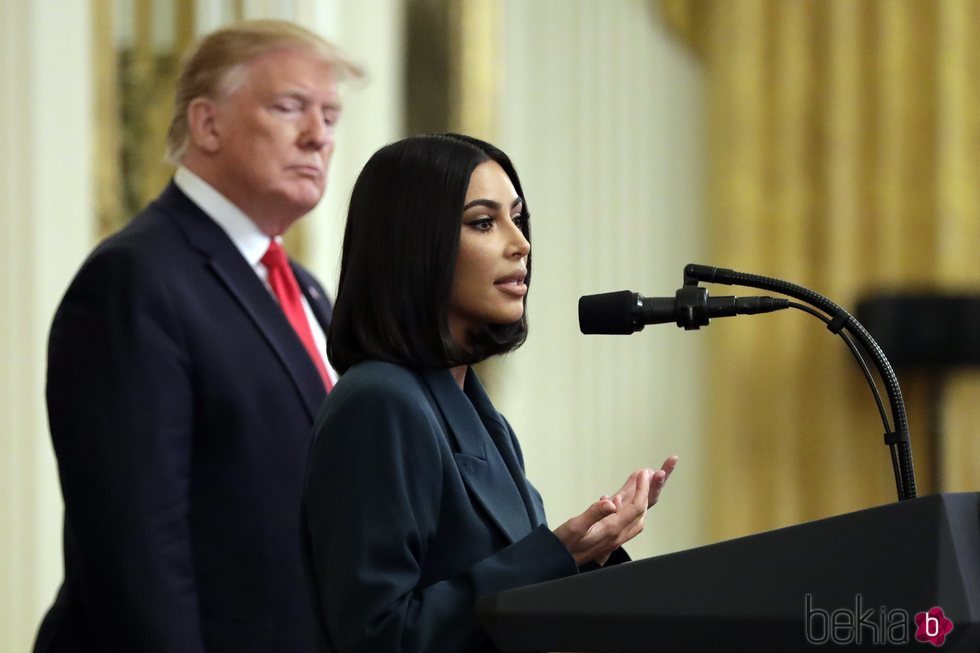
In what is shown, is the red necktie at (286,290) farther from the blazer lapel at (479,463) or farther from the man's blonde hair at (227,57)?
the blazer lapel at (479,463)

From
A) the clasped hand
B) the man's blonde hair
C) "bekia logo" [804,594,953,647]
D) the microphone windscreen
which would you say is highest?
the man's blonde hair

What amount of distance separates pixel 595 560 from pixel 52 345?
119 cm

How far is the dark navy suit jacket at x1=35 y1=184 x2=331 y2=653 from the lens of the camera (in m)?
2.26

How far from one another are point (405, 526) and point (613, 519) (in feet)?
0.75

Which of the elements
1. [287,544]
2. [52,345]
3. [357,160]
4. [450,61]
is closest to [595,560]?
[287,544]

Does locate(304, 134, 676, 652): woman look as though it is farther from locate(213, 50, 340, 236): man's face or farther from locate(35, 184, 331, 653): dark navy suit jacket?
locate(213, 50, 340, 236): man's face

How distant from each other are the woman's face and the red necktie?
3.17ft

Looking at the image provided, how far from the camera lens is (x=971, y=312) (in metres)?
6.08

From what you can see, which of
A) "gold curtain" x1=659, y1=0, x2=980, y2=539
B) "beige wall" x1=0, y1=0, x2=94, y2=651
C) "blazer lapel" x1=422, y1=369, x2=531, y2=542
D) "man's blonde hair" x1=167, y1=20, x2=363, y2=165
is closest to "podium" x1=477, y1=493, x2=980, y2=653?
"blazer lapel" x1=422, y1=369, x2=531, y2=542

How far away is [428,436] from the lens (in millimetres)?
1578

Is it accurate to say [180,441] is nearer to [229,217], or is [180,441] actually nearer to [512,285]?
[229,217]

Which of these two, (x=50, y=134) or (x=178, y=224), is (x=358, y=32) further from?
(x=178, y=224)

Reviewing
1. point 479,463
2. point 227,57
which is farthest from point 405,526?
point 227,57

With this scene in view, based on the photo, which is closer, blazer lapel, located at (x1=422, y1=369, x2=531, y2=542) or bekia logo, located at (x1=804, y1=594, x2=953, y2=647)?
bekia logo, located at (x1=804, y1=594, x2=953, y2=647)
